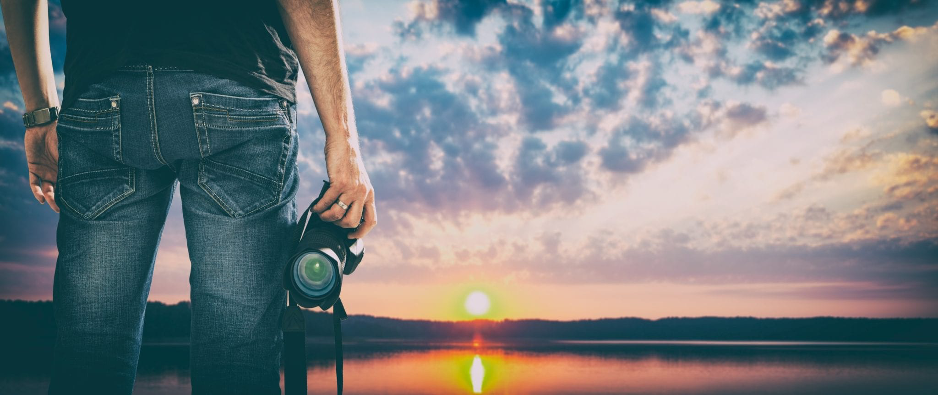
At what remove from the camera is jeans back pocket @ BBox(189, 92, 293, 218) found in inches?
64.3

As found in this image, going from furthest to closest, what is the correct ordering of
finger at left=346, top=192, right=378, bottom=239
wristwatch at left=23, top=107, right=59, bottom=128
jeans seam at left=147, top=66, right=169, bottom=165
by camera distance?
wristwatch at left=23, top=107, right=59, bottom=128, finger at left=346, top=192, right=378, bottom=239, jeans seam at left=147, top=66, right=169, bottom=165

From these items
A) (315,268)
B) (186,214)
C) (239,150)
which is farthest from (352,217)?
(186,214)

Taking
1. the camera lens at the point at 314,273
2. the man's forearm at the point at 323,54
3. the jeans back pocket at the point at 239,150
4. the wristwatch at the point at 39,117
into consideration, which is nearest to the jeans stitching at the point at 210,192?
the jeans back pocket at the point at 239,150

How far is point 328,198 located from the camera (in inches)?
71.1

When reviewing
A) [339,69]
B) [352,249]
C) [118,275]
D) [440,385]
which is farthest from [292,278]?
[440,385]

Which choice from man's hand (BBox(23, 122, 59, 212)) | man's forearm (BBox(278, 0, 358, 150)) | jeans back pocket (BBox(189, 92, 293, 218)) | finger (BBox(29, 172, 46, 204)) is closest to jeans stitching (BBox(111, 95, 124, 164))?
jeans back pocket (BBox(189, 92, 293, 218))

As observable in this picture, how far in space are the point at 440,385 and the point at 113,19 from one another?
34.5 metres

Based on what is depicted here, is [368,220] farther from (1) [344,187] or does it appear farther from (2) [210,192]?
(2) [210,192]

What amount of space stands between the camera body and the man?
0.10 metres

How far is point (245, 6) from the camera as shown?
1759 millimetres

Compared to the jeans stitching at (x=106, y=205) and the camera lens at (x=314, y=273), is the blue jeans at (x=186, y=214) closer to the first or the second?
the jeans stitching at (x=106, y=205)

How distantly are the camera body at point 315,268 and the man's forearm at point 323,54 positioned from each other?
1.09ft

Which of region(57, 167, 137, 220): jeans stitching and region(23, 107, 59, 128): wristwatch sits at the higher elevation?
region(23, 107, 59, 128): wristwatch

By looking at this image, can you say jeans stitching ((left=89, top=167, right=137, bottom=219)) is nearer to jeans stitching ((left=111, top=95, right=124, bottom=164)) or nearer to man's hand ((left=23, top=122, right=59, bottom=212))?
jeans stitching ((left=111, top=95, right=124, bottom=164))
